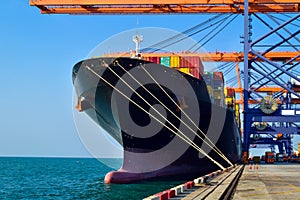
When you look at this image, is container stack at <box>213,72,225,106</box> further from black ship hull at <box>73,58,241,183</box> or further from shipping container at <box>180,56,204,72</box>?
black ship hull at <box>73,58,241,183</box>

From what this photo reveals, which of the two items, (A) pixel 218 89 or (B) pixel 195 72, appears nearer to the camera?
(B) pixel 195 72

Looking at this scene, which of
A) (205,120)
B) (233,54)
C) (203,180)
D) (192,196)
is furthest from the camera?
(233,54)

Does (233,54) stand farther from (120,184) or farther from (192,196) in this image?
(192,196)

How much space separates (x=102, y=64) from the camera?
1923 centimetres

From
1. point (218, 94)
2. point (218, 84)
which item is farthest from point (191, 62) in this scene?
point (218, 84)

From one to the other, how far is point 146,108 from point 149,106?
0.19m

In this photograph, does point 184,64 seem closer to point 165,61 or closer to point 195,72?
point 195,72

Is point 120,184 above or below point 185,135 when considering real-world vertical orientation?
below

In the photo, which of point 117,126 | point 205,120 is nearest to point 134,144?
point 117,126

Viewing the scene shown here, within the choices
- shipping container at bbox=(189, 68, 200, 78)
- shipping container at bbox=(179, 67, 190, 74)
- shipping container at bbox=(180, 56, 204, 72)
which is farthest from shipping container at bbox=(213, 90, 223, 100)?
shipping container at bbox=(179, 67, 190, 74)

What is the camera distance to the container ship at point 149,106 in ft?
64.3

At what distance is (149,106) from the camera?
2014cm

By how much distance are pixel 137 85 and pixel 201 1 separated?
540 centimetres

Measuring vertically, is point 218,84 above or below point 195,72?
above
